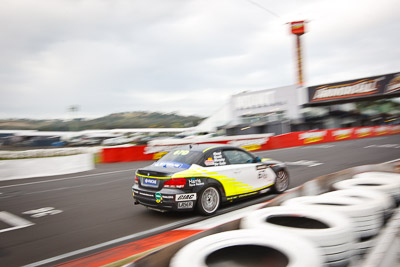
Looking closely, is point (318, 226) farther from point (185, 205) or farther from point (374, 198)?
point (185, 205)

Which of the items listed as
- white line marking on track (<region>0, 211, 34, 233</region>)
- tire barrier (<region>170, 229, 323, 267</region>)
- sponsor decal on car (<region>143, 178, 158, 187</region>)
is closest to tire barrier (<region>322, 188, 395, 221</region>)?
tire barrier (<region>170, 229, 323, 267</region>)

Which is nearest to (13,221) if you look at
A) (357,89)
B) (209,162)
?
(209,162)

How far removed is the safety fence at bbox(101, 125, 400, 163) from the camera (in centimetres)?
1838

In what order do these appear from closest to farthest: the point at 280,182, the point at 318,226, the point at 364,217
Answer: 1. the point at 318,226
2. the point at 364,217
3. the point at 280,182

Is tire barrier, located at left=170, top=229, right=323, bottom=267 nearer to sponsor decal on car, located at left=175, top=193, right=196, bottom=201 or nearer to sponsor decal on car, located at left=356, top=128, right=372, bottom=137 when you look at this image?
sponsor decal on car, located at left=175, top=193, right=196, bottom=201

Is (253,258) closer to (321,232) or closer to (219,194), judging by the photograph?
(321,232)

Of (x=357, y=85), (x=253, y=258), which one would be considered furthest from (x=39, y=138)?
(x=253, y=258)

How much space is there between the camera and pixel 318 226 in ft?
10.8

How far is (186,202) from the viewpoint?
5.70 metres

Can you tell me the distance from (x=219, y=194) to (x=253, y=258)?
3.57 metres

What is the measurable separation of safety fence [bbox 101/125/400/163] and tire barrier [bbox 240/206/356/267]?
15.7 metres

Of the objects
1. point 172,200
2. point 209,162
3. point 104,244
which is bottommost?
point 104,244

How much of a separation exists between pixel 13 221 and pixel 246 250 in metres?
5.40

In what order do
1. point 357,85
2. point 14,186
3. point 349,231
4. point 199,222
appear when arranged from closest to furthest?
point 349,231 < point 199,222 < point 14,186 < point 357,85
